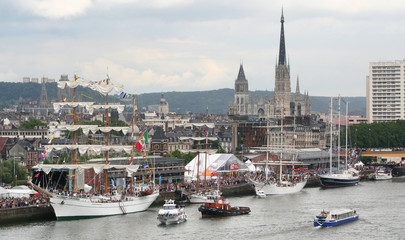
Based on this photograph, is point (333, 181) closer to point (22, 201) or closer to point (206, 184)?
point (206, 184)

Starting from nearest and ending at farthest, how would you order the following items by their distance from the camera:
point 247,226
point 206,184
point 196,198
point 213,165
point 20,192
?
point 247,226 < point 20,192 < point 196,198 < point 206,184 < point 213,165

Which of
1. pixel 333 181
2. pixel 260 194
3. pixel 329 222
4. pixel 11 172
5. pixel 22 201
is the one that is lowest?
pixel 329 222

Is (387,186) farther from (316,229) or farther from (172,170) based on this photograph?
(316,229)

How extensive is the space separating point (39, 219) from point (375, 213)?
105ft

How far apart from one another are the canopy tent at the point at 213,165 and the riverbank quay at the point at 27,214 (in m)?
29.9

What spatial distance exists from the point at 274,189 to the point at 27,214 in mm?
37994

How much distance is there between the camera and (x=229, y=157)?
117 metres

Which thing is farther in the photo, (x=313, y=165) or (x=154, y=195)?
(x=313, y=165)

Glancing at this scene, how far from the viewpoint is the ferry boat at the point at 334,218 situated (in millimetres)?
75250

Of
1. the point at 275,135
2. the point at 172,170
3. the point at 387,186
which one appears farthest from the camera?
the point at 275,135

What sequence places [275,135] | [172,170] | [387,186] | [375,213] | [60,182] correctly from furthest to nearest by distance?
[275,135], [387,186], [172,170], [60,182], [375,213]

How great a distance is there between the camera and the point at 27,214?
7719 centimetres

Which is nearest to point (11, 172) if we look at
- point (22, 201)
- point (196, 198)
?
point (22, 201)

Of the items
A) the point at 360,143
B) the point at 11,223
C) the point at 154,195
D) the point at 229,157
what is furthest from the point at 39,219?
the point at 360,143
